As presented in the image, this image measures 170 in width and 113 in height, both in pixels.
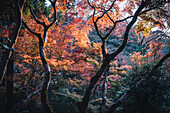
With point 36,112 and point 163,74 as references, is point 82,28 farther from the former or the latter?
point 36,112

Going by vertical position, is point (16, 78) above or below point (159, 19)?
below

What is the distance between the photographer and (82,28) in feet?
17.4

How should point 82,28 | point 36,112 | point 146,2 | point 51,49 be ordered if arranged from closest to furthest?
point 146,2 < point 82,28 < point 51,49 < point 36,112

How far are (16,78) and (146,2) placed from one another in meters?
7.53

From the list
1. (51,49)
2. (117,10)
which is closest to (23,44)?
(51,49)

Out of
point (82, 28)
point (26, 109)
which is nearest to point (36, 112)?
point (26, 109)

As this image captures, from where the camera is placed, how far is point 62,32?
21.7 feet

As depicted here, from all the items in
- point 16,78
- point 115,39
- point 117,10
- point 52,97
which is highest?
point 115,39

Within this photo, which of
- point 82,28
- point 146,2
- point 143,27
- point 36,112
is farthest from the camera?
point 36,112

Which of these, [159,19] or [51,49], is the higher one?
[159,19]

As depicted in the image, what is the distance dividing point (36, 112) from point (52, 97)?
185 centimetres

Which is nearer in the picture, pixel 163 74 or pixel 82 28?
pixel 82 28

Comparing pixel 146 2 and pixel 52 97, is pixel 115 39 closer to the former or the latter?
pixel 52 97

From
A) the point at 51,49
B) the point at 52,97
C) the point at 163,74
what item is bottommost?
the point at 52,97
